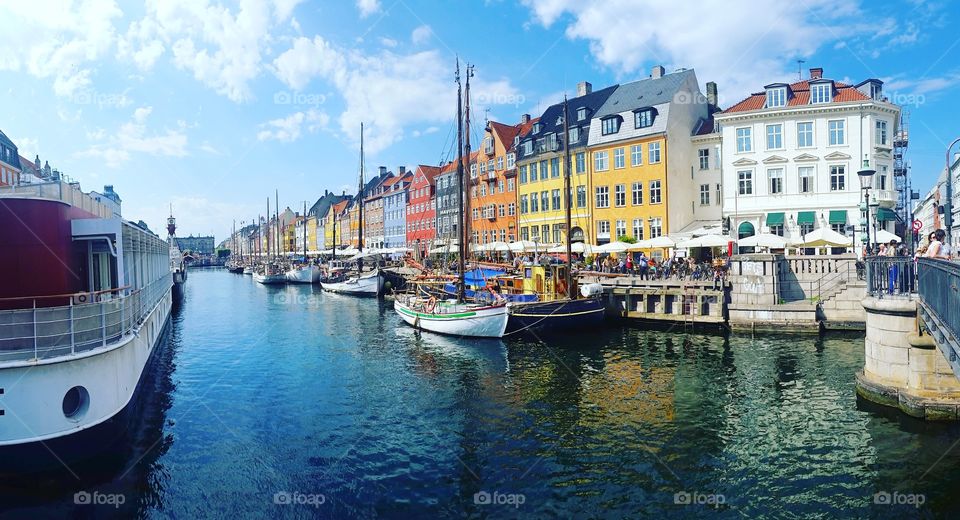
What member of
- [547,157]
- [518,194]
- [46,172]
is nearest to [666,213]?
[547,157]

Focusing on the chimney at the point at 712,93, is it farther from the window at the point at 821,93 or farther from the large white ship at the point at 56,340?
the large white ship at the point at 56,340

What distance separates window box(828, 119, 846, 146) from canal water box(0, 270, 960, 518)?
20760 mm

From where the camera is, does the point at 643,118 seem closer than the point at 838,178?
No

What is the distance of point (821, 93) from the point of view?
1612 inches

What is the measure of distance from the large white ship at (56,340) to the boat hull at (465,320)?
17.0m

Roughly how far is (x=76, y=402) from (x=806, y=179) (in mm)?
44318

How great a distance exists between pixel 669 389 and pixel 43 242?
17849mm

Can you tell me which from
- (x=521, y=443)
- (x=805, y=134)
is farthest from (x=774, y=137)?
(x=521, y=443)
